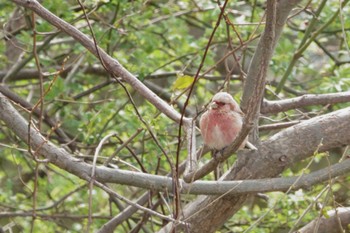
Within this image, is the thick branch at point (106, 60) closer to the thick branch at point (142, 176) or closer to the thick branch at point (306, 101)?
the thick branch at point (142, 176)

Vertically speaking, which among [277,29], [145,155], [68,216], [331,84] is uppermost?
[277,29]

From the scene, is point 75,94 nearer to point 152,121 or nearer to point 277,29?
point 152,121

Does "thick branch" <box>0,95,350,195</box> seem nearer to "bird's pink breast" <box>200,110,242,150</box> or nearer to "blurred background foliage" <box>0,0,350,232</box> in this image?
"bird's pink breast" <box>200,110,242,150</box>

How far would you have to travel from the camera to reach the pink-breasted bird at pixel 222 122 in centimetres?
389

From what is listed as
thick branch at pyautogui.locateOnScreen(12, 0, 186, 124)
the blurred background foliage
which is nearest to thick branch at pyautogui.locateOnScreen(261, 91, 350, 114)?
thick branch at pyautogui.locateOnScreen(12, 0, 186, 124)

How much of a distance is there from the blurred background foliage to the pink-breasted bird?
1.13 meters

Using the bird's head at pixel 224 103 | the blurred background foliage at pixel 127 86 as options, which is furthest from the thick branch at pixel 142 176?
the blurred background foliage at pixel 127 86

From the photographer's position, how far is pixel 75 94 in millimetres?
6383

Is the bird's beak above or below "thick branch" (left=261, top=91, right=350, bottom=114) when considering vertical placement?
above

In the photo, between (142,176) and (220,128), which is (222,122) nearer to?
(220,128)

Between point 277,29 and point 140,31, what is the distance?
115 inches

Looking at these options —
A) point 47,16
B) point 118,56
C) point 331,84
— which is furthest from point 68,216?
point 47,16

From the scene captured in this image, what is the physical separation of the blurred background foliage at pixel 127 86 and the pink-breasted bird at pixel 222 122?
3.71ft

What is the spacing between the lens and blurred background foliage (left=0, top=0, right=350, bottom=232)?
5.38 metres
